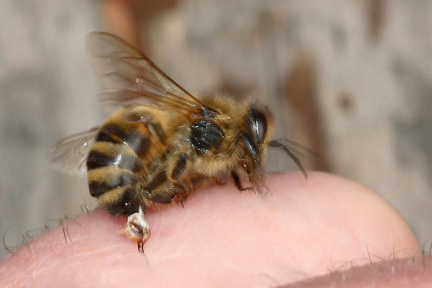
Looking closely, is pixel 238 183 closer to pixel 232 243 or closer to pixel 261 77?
pixel 232 243

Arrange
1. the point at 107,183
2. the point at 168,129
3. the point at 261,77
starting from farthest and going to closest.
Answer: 1. the point at 261,77
2. the point at 168,129
3. the point at 107,183

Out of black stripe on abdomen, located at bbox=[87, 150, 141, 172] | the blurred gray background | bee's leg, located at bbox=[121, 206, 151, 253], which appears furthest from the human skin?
the blurred gray background

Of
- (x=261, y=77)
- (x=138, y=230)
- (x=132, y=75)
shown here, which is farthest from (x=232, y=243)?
(x=261, y=77)

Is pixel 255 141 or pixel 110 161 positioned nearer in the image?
pixel 110 161

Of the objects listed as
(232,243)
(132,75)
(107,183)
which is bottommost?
(232,243)

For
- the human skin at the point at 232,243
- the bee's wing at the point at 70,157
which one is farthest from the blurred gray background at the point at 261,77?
the human skin at the point at 232,243

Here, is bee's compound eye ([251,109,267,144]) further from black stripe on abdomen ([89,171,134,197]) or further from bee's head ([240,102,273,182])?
black stripe on abdomen ([89,171,134,197])

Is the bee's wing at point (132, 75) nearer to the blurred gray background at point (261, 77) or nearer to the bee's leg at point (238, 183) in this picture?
the bee's leg at point (238, 183)

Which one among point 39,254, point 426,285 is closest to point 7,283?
point 39,254
